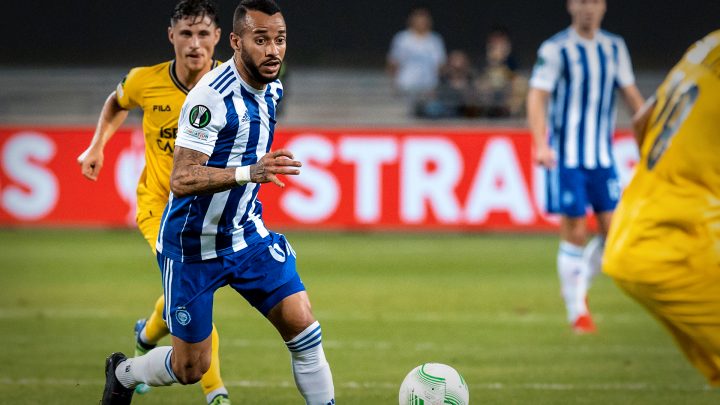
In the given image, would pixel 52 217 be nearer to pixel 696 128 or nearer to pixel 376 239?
pixel 376 239

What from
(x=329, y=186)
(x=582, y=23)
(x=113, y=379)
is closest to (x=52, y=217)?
(x=329, y=186)

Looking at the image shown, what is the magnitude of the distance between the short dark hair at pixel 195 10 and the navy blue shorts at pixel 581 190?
378cm

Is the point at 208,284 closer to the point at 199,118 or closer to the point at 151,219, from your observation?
the point at 199,118

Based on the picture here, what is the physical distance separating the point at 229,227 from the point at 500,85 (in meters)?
11.8

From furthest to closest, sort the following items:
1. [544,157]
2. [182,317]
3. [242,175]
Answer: [544,157]
[182,317]
[242,175]

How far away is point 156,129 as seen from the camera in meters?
6.45

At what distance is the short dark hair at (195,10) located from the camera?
641cm

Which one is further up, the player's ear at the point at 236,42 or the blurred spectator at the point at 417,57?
the player's ear at the point at 236,42

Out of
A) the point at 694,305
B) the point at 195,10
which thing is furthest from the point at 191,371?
the point at 694,305

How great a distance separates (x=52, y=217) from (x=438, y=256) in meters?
A: 5.50

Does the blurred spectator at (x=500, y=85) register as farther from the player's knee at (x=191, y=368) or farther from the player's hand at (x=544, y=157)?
the player's knee at (x=191, y=368)

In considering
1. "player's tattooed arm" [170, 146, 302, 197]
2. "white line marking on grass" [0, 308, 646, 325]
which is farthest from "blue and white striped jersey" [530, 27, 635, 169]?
"player's tattooed arm" [170, 146, 302, 197]

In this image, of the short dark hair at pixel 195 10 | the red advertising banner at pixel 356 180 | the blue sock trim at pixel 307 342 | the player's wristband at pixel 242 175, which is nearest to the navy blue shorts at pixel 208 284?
the blue sock trim at pixel 307 342

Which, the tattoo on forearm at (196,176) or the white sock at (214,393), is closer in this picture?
the tattoo on forearm at (196,176)
